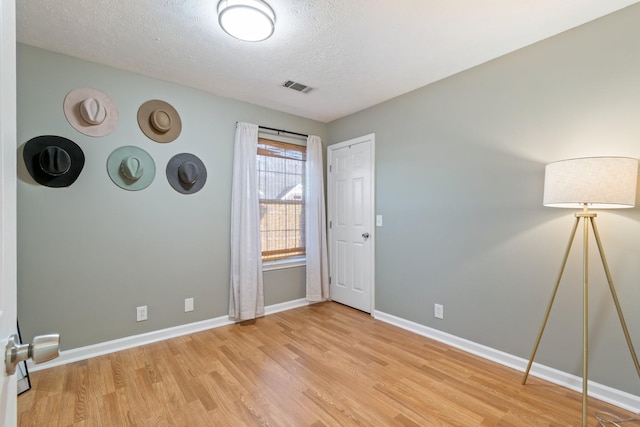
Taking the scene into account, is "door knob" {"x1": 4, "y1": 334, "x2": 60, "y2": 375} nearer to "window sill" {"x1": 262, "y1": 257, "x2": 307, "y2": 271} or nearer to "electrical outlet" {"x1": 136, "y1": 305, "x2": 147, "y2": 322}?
"electrical outlet" {"x1": 136, "y1": 305, "x2": 147, "y2": 322}

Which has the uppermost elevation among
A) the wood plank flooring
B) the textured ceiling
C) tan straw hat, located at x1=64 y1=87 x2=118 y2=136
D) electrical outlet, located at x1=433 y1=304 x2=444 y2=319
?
the textured ceiling

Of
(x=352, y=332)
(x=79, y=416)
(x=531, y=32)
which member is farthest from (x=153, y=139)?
(x=531, y=32)

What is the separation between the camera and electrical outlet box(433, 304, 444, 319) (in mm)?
2728

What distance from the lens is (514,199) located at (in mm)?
2266

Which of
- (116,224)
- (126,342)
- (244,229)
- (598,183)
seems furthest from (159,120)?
(598,183)

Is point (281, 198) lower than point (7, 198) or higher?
higher

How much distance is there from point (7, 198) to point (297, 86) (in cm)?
266

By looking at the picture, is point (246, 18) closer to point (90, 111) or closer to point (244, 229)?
point (90, 111)

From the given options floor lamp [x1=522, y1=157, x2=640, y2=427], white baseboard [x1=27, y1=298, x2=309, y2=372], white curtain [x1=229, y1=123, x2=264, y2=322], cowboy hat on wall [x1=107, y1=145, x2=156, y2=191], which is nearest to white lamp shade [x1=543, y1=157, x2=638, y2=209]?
floor lamp [x1=522, y1=157, x2=640, y2=427]

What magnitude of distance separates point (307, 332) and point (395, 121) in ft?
7.92

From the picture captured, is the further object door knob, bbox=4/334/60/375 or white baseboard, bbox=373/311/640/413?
white baseboard, bbox=373/311/640/413

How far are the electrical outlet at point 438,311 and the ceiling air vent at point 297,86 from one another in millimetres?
2479

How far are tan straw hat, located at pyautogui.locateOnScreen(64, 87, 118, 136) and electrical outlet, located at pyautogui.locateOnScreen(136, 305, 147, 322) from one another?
1.57 metres

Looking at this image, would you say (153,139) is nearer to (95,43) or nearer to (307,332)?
(95,43)
